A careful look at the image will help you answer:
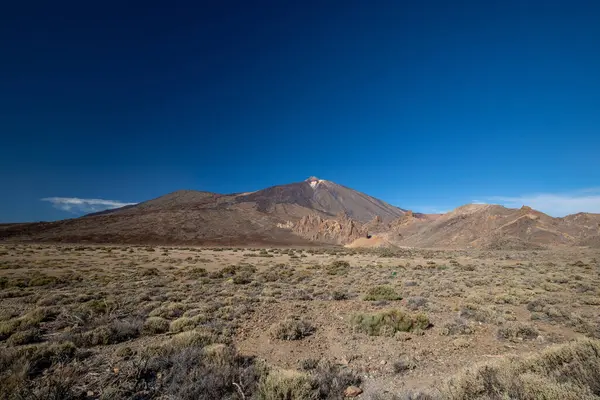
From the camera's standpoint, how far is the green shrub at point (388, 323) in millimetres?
8047

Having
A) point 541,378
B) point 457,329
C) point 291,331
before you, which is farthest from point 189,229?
point 541,378

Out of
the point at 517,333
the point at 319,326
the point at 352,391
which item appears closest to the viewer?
→ the point at 352,391

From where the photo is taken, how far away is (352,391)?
4902mm

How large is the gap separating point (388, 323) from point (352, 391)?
3.82m

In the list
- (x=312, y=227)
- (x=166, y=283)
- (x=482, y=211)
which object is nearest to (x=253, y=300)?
(x=166, y=283)

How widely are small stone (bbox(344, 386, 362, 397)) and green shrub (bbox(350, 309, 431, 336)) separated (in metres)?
3.21

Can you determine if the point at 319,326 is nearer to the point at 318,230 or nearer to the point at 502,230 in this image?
the point at 502,230

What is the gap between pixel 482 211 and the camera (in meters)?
82.6

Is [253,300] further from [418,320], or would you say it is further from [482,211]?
[482,211]

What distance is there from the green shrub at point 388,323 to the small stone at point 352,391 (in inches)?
126

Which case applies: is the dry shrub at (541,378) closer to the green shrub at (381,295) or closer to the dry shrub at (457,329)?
the dry shrub at (457,329)

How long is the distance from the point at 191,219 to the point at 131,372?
11489 centimetres

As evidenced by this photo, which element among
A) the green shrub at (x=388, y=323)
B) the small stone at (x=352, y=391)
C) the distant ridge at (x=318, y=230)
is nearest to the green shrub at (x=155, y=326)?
the green shrub at (x=388, y=323)

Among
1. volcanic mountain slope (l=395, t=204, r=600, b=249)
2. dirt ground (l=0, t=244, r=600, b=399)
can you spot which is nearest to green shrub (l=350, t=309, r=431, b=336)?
dirt ground (l=0, t=244, r=600, b=399)
